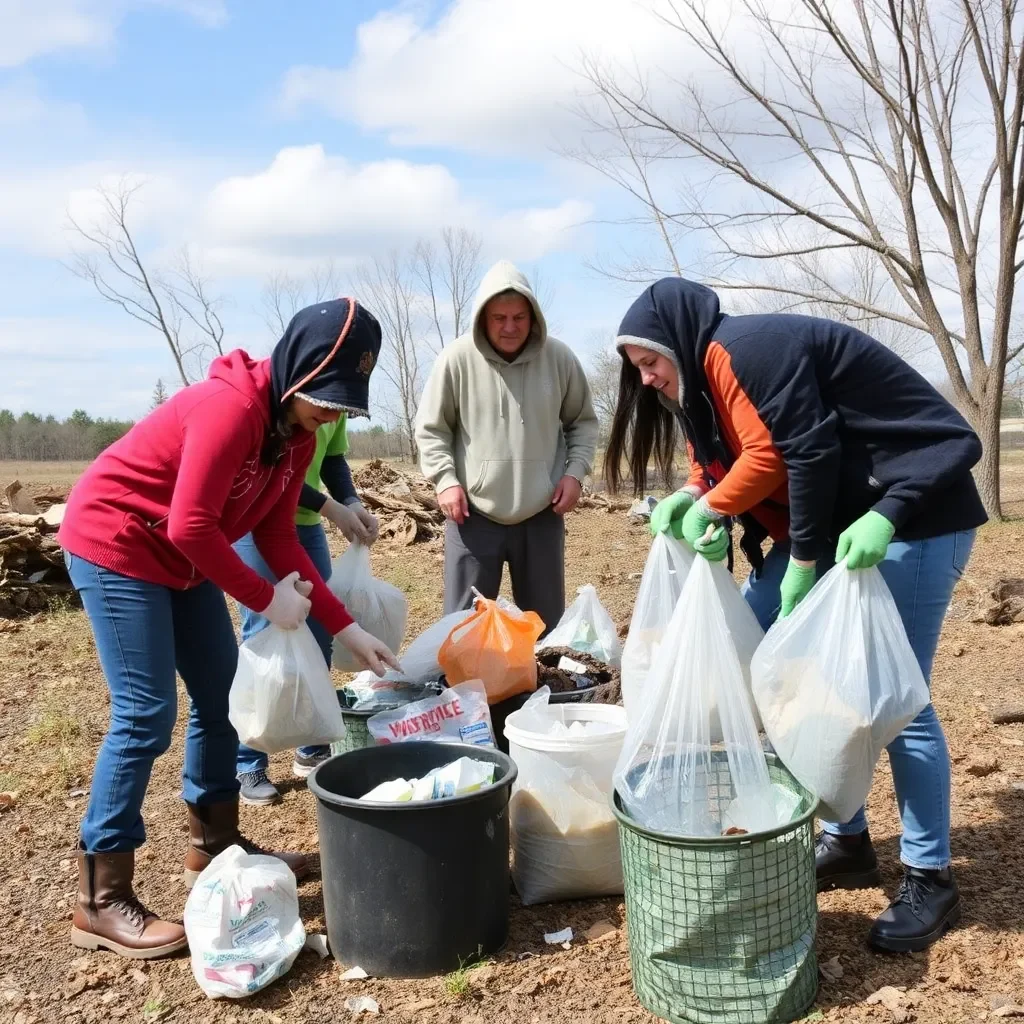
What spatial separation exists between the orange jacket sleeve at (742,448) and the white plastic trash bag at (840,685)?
10.3 inches

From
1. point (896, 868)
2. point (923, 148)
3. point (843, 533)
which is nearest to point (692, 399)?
point (843, 533)

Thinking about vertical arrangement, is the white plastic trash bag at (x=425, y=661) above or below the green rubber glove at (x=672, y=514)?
below

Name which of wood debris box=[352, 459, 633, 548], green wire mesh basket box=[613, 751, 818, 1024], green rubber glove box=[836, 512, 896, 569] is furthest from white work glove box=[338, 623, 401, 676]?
wood debris box=[352, 459, 633, 548]

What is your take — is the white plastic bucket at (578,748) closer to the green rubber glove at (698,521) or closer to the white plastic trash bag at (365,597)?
the green rubber glove at (698,521)

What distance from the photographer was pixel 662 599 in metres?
2.59

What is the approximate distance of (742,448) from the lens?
7.55 ft

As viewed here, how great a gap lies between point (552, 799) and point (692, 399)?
3.72 ft

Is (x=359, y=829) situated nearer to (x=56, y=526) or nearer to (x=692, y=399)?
(x=692, y=399)

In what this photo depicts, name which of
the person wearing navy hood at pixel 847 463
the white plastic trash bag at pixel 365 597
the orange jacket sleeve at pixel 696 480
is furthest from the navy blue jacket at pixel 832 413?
the white plastic trash bag at pixel 365 597

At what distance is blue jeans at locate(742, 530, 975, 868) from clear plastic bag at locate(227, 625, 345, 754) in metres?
1.46

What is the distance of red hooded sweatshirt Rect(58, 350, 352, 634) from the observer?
219cm

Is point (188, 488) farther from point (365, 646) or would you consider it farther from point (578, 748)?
point (578, 748)

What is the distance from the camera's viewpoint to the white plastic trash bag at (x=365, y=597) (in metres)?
3.48

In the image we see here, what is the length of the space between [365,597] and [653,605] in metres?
1.27
